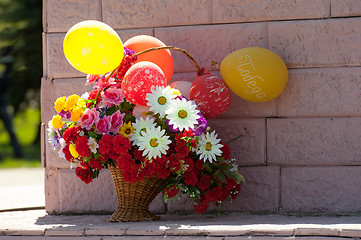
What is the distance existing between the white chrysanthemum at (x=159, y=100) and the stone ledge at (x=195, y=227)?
656 mm

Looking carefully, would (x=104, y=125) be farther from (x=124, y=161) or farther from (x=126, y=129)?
(x=124, y=161)

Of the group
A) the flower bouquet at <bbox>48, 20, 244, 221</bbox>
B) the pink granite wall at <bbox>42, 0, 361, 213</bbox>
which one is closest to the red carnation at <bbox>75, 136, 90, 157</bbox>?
the flower bouquet at <bbox>48, 20, 244, 221</bbox>

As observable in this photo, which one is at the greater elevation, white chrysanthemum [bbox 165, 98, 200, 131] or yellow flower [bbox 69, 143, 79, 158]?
white chrysanthemum [bbox 165, 98, 200, 131]

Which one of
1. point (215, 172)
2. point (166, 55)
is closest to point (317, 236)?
point (215, 172)

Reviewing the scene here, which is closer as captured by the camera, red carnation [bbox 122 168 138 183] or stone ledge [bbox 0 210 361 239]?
stone ledge [bbox 0 210 361 239]

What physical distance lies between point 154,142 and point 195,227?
0.52m

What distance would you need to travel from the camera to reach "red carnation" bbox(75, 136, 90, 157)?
2.98 meters

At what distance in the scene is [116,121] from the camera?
3057mm

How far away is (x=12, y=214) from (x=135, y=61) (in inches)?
59.9

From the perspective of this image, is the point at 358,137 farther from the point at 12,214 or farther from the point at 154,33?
the point at 12,214

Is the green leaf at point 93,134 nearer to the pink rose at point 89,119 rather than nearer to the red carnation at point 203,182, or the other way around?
the pink rose at point 89,119

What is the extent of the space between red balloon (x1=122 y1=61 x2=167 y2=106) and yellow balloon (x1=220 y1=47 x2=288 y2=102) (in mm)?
478

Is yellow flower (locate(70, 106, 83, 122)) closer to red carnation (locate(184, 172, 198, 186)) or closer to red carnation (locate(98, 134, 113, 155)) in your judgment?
red carnation (locate(98, 134, 113, 155))

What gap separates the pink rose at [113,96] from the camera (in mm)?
3141
